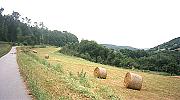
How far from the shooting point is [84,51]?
357 ft

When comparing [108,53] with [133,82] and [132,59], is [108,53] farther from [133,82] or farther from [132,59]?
[133,82]

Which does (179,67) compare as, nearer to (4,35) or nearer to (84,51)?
(84,51)

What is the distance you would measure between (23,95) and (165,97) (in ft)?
27.5

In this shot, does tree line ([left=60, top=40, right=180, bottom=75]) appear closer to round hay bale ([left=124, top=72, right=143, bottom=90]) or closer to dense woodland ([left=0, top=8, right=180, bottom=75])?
dense woodland ([left=0, top=8, right=180, bottom=75])

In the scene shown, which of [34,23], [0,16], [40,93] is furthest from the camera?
[34,23]

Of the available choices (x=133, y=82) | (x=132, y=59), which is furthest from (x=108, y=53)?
(x=133, y=82)

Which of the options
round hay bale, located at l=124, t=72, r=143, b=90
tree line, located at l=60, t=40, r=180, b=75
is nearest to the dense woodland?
tree line, located at l=60, t=40, r=180, b=75

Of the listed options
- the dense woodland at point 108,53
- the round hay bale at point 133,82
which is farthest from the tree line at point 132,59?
the round hay bale at point 133,82

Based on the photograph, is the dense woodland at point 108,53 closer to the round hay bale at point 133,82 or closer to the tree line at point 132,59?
the tree line at point 132,59

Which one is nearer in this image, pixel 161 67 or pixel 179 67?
pixel 179 67

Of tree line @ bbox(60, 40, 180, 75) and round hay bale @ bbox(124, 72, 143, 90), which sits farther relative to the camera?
tree line @ bbox(60, 40, 180, 75)

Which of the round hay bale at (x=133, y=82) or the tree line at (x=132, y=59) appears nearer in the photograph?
the round hay bale at (x=133, y=82)

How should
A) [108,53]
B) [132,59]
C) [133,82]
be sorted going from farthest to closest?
[108,53], [132,59], [133,82]

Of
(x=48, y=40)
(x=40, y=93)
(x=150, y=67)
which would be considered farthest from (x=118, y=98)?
(x=48, y=40)
